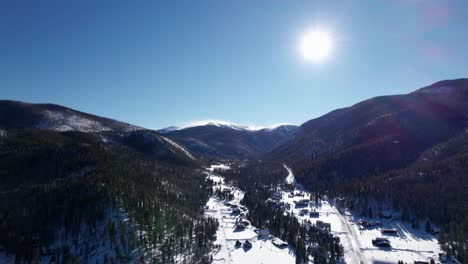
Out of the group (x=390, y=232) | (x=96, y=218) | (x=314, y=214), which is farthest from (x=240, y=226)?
(x=390, y=232)

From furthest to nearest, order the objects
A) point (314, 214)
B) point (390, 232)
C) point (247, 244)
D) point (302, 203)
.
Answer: point (302, 203) → point (314, 214) → point (390, 232) → point (247, 244)

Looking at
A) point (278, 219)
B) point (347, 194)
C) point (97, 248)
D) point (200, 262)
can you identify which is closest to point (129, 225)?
point (97, 248)

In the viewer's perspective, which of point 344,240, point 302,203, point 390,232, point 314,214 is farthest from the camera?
point 302,203

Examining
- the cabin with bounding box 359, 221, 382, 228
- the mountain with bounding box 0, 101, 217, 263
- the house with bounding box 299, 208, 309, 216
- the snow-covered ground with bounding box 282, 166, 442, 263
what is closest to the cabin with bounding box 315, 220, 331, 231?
the snow-covered ground with bounding box 282, 166, 442, 263

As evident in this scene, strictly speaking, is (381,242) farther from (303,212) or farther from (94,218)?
(94,218)

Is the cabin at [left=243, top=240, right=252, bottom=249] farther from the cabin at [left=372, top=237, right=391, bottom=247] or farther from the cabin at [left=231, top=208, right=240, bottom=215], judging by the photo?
the cabin at [left=372, top=237, right=391, bottom=247]

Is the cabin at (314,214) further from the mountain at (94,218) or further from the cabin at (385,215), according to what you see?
the mountain at (94,218)

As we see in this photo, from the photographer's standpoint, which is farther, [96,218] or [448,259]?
[96,218]
